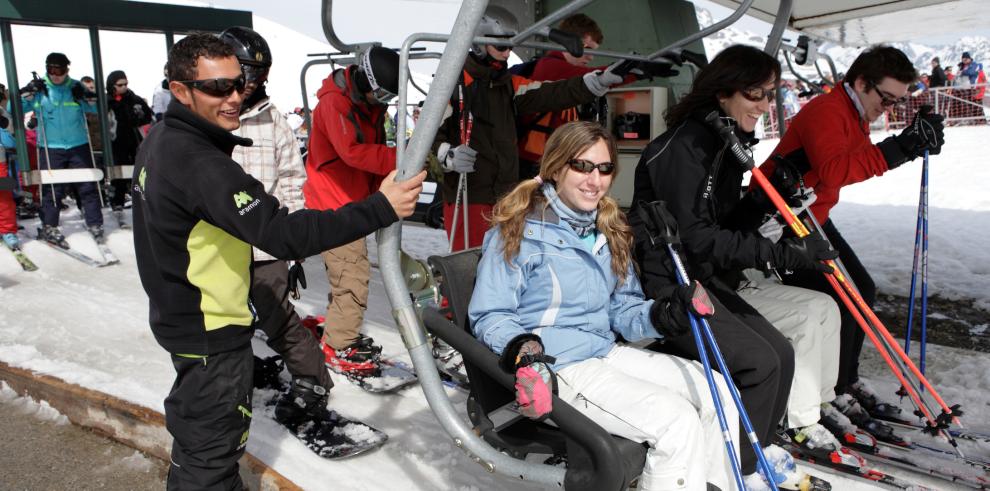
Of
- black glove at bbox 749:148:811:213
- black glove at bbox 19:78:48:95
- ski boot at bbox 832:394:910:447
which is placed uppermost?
black glove at bbox 19:78:48:95

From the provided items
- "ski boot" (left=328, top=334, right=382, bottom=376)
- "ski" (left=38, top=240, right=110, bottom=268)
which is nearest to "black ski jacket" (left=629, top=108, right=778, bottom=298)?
"ski boot" (left=328, top=334, right=382, bottom=376)

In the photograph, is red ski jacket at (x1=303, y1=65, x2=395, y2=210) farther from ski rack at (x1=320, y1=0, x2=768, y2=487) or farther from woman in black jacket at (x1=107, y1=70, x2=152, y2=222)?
woman in black jacket at (x1=107, y1=70, x2=152, y2=222)

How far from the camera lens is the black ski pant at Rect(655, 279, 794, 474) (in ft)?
7.97

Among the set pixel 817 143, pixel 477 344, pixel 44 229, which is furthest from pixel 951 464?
pixel 44 229

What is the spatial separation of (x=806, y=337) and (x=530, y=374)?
152cm

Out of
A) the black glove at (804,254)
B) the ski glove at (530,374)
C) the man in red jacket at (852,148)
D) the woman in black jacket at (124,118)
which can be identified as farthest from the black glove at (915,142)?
the woman in black jacket at (124,118)

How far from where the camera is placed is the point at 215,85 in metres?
2.04

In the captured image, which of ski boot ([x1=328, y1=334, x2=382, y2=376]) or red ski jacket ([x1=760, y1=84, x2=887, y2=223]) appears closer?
red ski jacket ([x1=760, y1=84, x2=887, y2=223])

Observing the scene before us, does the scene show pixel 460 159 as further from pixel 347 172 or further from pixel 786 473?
pixel 786 473

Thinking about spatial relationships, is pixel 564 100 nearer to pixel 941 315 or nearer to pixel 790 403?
pixel 790 403

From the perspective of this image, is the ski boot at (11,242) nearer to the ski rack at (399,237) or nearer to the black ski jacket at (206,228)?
the black ski jacket at (206,228)

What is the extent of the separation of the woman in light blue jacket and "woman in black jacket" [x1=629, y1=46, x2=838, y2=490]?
0.61 feet

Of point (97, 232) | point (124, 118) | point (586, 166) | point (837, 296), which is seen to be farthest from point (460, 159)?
point (124, 118)

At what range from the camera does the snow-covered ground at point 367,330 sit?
2.89 meters
